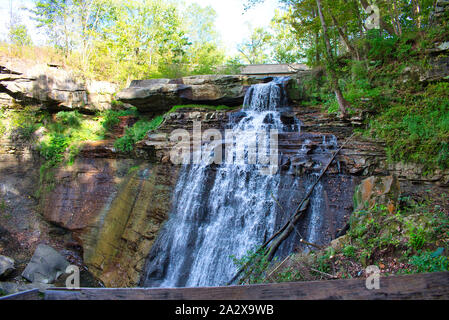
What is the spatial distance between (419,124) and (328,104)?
140 inches

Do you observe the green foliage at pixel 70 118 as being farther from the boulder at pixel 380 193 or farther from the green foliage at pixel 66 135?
the boulder at pixel 380 193

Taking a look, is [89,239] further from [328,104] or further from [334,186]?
[328,104]

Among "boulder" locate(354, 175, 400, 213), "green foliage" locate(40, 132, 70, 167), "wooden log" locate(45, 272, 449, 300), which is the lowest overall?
"boulder" locate(354, 175, 400, 213)

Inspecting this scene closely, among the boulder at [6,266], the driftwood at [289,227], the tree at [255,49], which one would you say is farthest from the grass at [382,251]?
the tree at [255,49]

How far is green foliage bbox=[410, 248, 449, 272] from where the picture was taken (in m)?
2.96

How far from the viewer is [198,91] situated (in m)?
12.4

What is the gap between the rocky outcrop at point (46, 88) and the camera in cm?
1202

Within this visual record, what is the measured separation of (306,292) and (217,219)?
6802mm

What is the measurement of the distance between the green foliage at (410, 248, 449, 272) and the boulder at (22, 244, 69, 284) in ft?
30.8

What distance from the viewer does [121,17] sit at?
768 inches

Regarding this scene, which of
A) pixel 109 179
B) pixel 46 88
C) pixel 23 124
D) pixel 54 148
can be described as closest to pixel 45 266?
pixel 109 179

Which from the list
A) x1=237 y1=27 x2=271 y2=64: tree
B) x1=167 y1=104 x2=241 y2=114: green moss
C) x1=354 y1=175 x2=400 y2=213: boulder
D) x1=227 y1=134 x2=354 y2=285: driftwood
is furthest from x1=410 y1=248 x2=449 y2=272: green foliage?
x1=237 y1=27 x2=271 y2=64: tree

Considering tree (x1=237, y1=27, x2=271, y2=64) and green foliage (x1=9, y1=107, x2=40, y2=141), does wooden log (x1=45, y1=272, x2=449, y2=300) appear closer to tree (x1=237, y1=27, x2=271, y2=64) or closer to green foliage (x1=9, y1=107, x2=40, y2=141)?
green foliage (x1=9, y1=107, x2=40, y2=141)

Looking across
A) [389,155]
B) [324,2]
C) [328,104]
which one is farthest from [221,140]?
[324,2]
